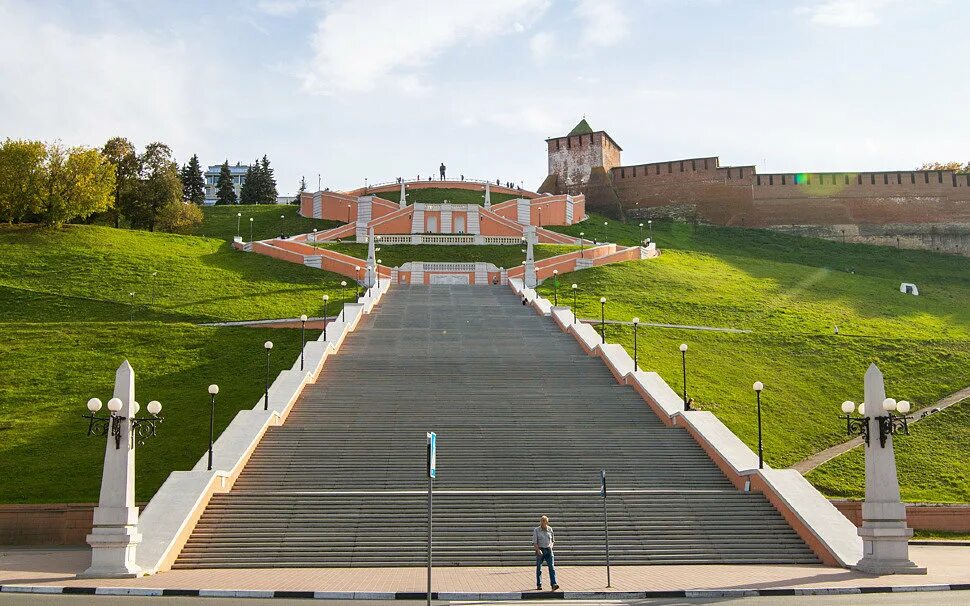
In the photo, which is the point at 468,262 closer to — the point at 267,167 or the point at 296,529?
the point at 296,529

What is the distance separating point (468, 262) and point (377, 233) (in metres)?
12.9

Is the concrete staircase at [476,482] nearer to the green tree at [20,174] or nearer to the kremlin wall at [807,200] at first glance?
the green tree at [20,174]

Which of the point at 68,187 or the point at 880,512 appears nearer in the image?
the point at 880,512

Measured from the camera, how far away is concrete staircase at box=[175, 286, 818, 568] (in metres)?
16.0

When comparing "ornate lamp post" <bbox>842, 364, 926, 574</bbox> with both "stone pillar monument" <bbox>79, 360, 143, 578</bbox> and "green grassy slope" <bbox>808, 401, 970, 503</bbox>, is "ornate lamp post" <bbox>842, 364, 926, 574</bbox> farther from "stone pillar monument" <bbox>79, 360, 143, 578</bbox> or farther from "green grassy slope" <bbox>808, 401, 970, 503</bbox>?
"stone pillar monument" <bbox>79, 360, 143, 578</bbox>

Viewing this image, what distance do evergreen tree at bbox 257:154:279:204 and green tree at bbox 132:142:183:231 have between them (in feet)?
85.6

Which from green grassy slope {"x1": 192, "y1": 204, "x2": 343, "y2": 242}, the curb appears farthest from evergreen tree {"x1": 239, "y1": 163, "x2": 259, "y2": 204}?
the curb

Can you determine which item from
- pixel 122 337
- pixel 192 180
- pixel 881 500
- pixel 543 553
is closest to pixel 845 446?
pixel 881 500

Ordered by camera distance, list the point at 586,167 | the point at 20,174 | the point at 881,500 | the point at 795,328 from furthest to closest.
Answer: the point at 586,167 < the point at 20,174 < the point at 795,328 < the point at 881,500

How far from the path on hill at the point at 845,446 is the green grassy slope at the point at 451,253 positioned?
27385mm

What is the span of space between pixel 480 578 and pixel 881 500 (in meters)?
6.86

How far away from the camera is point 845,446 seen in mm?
23203

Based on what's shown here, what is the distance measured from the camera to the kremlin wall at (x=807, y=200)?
7169 centimetres

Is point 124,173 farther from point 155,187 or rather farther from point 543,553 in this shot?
point 543,553
